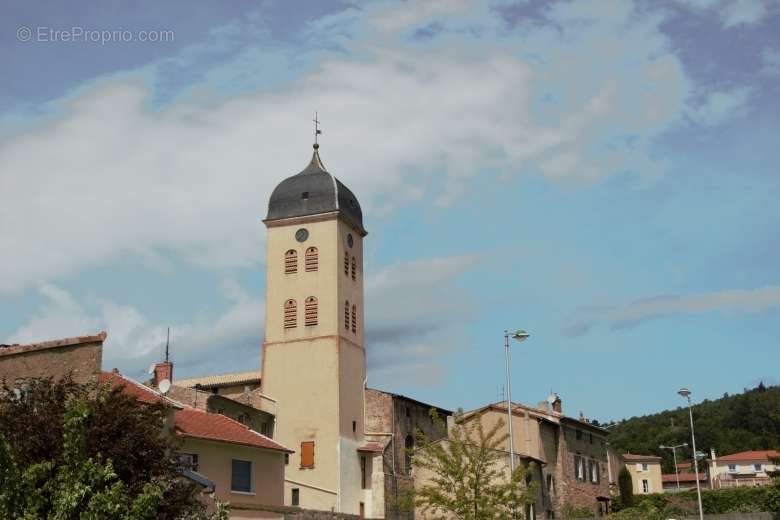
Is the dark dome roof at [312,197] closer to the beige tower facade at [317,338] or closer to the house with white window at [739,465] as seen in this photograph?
the beige tower facade at [317,338]

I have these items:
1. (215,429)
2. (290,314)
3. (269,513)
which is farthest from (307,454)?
(215,429)

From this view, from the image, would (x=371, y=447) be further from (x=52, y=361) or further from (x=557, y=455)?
(x=52, y=361)

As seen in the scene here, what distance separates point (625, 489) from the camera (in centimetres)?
6962

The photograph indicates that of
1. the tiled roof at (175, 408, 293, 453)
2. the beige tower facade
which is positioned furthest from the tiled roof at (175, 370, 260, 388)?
the tiled roof at (175, 408, 293, 453)

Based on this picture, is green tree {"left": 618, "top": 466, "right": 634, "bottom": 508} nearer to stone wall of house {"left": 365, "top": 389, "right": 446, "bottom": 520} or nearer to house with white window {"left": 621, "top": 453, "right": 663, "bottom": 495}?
stone wall of house {"left": 365, "top": 389, "right": 446, "bottom": 520}

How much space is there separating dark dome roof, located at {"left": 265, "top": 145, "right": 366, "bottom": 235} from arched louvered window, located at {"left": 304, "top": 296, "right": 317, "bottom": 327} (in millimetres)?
5691

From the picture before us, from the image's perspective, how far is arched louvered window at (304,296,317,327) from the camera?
199 ft

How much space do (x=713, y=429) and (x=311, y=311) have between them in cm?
10014

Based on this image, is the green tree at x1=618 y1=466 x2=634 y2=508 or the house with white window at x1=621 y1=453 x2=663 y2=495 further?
the house with white window at x1=621 y1=453 x2=663 y2=495

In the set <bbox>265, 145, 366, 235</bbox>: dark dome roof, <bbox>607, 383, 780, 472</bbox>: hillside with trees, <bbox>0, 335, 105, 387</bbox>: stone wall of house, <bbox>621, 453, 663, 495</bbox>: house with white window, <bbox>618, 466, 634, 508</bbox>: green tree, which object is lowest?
<bbox>618, 466, 634, 508</bbox>: green tree

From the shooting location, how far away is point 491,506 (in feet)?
108

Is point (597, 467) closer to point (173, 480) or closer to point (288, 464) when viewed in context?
point (288, 464)

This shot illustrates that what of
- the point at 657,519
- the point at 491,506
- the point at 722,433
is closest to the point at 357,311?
the point at 657,519

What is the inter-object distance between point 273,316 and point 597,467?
2695 cm
